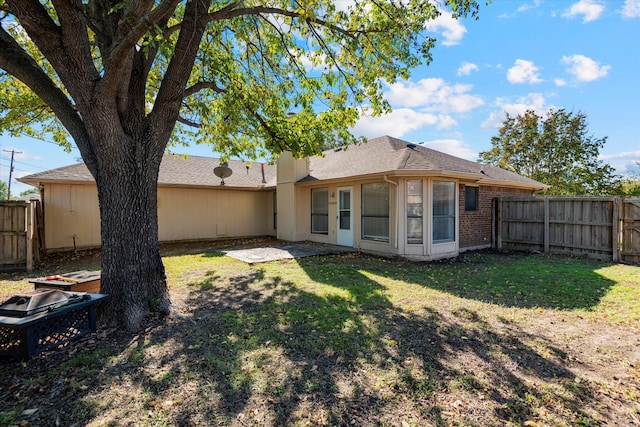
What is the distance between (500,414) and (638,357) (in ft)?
7.58

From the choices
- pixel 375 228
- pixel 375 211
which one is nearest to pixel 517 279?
pixel 375 228

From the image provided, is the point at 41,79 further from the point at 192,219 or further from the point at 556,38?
the point at 556,38

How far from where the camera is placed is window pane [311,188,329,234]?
1172cm

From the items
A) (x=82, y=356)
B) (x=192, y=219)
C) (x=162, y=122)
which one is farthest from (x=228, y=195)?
(x=82, y=356)

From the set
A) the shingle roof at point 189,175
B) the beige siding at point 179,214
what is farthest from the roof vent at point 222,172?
the beige siding at point 179,214

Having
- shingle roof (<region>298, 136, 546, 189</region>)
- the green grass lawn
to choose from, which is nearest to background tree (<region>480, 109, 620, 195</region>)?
shingle roof (<region>298, 136, 546, 189</region>)

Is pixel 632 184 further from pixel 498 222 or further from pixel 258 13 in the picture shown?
A: pixel 258 13

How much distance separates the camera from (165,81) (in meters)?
4.42

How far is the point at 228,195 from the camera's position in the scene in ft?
46.3

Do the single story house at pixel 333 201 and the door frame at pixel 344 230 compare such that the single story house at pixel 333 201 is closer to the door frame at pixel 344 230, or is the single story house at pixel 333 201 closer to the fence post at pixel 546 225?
the door frame at pixel 344 230

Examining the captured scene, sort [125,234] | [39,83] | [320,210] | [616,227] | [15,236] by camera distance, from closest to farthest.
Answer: [39,83] < [125,234] < [15,236] < [616,227] < [320,210]

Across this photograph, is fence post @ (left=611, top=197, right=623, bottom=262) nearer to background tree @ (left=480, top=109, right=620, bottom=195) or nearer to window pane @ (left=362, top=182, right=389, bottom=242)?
window pane @ (left=362, top=182, right=389, bottom=242)

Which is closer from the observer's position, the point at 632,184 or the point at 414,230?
the point at 414,230

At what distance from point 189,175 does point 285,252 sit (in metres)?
6.37
